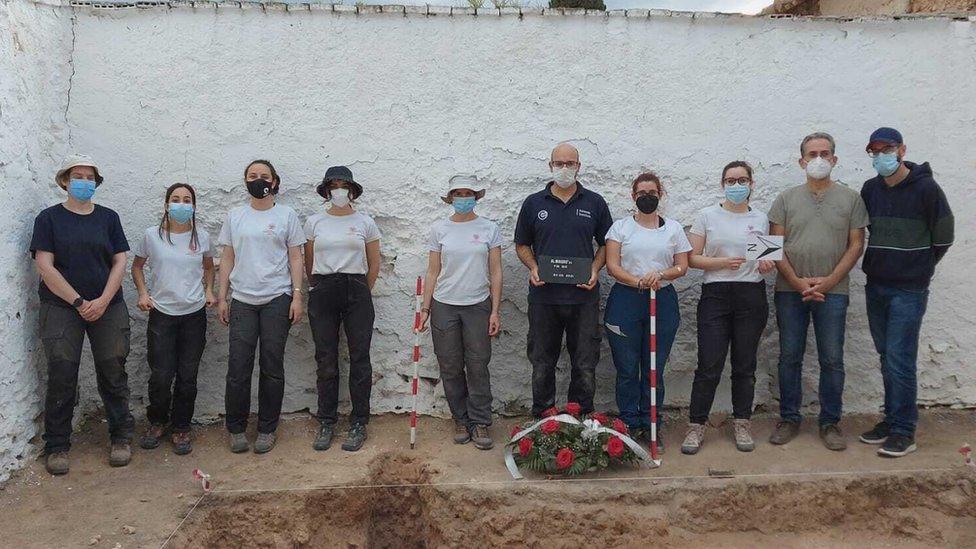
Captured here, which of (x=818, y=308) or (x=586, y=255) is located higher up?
(x=586, y=255)

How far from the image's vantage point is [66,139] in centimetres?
506

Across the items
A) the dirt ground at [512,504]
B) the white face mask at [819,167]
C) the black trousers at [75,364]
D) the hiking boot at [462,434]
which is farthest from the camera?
the hiking boot at [462,434]

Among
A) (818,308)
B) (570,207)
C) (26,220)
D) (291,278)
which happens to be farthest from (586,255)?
(26,220)

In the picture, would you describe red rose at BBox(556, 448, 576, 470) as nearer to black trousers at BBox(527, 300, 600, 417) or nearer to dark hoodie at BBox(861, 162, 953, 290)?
black trousers at BBox(527, 300, 600, 417)

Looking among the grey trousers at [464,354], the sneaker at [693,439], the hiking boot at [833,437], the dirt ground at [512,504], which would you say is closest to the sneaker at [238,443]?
the dirt ground at [512,504]

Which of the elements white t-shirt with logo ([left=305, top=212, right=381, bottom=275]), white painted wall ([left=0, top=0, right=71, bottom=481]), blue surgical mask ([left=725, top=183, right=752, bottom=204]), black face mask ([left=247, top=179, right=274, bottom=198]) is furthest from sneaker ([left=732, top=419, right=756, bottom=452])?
white painted wall ([left=0, top=0, right=71, bottom=481])

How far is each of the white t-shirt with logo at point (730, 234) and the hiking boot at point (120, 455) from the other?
3794 mm

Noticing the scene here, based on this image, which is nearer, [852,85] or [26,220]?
[26,220]

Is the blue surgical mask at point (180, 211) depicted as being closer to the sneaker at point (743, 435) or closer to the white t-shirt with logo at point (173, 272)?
the white t-shirt with logo at point (173, 272)

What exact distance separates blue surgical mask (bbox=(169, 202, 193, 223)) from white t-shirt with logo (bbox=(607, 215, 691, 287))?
2.65 metres

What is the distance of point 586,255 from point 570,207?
0.33m

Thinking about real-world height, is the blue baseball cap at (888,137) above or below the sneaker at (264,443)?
above

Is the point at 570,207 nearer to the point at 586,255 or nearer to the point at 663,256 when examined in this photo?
the point at 586,255

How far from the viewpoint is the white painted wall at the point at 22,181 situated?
4.37 meters
